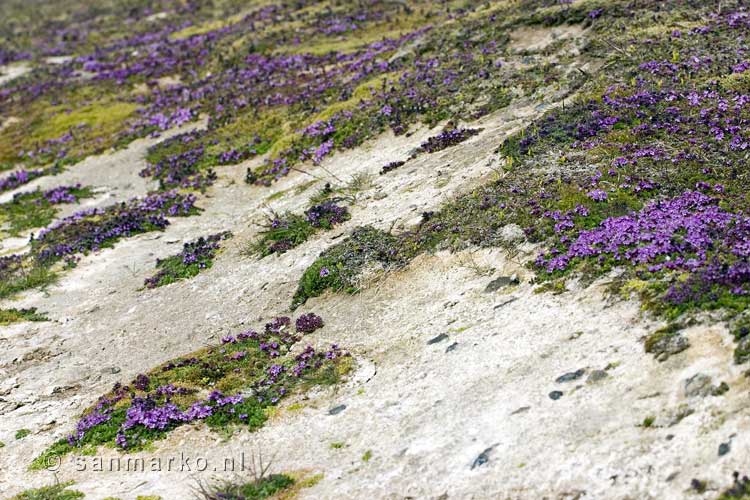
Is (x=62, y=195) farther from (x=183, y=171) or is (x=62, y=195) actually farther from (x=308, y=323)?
(x=308, y=323)

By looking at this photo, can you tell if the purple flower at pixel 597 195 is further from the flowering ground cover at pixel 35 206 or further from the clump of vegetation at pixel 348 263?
the flowering ground cover at pixel 35 206

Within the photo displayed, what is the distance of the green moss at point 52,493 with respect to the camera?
13.9 meters

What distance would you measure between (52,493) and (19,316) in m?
11.4

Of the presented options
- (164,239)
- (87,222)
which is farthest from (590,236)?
(87,222)

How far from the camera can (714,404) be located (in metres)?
10.7

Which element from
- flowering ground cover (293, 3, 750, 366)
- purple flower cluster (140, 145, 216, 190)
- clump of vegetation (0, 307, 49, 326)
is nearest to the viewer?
flowering ground cover (293, 3, 750, 366)

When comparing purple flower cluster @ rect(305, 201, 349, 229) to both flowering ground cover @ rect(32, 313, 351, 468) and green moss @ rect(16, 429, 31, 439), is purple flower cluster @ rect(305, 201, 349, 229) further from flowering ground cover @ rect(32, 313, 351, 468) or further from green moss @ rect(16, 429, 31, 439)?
green moss @ rect(16, 429, 31, 439)

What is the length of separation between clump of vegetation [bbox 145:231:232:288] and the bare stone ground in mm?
515

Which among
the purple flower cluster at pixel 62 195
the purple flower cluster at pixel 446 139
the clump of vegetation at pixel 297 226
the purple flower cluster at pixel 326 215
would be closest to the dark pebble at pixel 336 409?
the clump of vegetation at pixel 297 226

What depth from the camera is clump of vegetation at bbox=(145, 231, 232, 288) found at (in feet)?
79.7

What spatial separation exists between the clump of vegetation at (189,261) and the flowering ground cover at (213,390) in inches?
247

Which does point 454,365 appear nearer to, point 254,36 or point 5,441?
point 5,441

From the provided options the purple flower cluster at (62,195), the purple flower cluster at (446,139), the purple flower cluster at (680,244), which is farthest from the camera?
the purple flower cluster at (62,195)

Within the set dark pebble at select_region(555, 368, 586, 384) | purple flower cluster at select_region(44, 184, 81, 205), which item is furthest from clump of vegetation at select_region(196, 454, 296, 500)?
purple flower cluster at select_region(44, 184, 81, 205)
